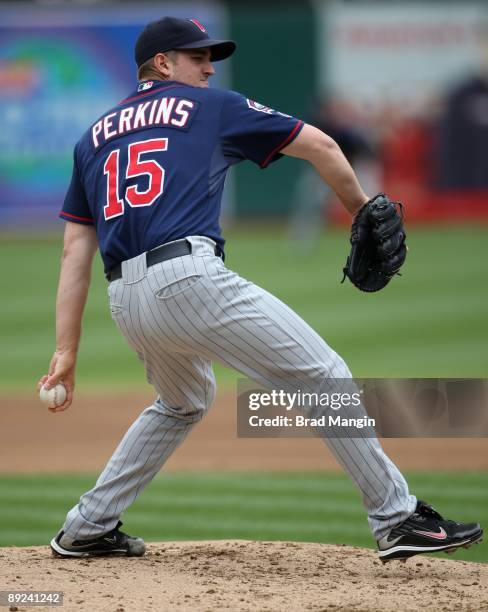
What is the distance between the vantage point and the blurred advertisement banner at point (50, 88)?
1956 cm

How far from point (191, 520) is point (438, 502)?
118 centimetres

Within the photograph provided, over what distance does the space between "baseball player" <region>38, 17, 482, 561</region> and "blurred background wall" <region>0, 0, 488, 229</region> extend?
617 inches

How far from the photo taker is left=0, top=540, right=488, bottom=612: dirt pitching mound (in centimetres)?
348

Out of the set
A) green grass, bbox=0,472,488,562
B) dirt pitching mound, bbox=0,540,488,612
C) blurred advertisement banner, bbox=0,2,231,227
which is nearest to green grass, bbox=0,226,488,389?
blurred advertisement banner, bbox=0,2,231,227

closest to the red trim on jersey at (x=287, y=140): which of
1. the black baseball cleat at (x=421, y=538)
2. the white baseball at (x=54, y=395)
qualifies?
the white baseball at (x=54, y=395)

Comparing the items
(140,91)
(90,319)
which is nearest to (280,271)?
(90,319)

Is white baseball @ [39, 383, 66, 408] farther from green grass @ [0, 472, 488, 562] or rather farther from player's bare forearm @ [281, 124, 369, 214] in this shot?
player's bare forearm @ [281, 124, 369, 214]

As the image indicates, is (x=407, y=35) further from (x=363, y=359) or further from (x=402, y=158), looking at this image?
(x=363, y=359)

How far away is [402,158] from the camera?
19.5 m

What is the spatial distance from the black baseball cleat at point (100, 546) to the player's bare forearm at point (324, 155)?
1.55 meters

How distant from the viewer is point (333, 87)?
20.0 metres

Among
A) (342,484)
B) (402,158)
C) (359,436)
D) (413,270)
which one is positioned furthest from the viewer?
(402,158)

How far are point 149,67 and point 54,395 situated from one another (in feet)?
3.98

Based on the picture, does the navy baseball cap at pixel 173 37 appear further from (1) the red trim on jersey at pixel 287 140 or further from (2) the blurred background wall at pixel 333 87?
(2) the blurred background wall at pixel 333 87
